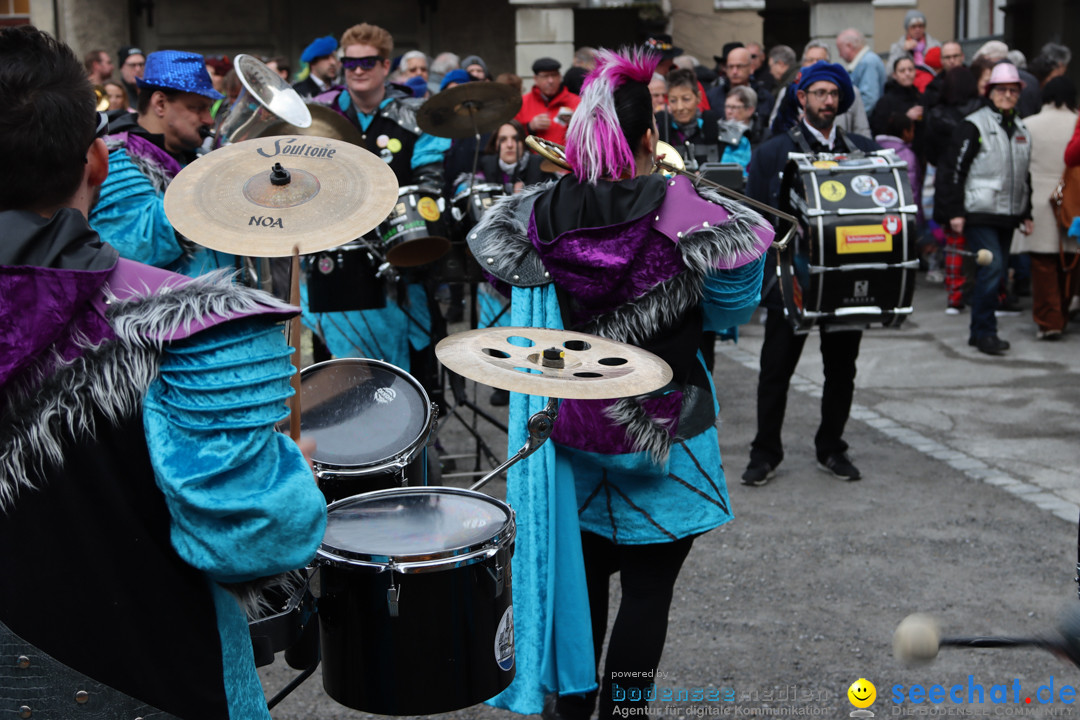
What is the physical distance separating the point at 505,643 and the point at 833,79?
12.0 ft

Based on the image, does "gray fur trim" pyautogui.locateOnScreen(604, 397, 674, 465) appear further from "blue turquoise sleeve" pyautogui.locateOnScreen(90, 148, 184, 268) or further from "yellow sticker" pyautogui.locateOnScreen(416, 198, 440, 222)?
"yellow sticker" pyautogui.locateOnScreen(416, 198, 440, 222)

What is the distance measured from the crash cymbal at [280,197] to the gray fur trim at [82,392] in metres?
0.31

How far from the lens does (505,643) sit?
245 cm

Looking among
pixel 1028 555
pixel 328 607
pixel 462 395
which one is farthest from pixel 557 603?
pixel 462 395

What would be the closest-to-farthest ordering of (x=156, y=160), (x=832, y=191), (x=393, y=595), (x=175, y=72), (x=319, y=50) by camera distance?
(x=393, y=595)
(x=156, y=160)
(x=175, y=72)
(x=832, y=191)
(x=319, y=50)

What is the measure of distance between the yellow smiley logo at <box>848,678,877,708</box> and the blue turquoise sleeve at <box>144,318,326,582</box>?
88.9 inches

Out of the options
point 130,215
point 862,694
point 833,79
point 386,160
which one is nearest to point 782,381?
point 833,79

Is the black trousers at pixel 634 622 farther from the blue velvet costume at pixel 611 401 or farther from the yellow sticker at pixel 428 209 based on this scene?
the yellow sticker at pixel 428 209

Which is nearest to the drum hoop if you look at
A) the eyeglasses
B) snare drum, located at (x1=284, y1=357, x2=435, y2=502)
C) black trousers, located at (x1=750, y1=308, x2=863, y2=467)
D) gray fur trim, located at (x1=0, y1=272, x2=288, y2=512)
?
snare drum, located at (x1=284, y1=357, x2=435, y2=502)

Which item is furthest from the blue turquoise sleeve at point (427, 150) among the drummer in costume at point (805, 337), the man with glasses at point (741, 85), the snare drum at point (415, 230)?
the man with glasses at point (741, 85)

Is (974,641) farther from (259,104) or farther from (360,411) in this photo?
(259,104)

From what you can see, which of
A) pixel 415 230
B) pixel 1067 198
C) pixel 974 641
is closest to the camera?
pixel 974 641

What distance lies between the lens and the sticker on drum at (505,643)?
7.91 ft

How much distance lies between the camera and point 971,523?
198 inches
